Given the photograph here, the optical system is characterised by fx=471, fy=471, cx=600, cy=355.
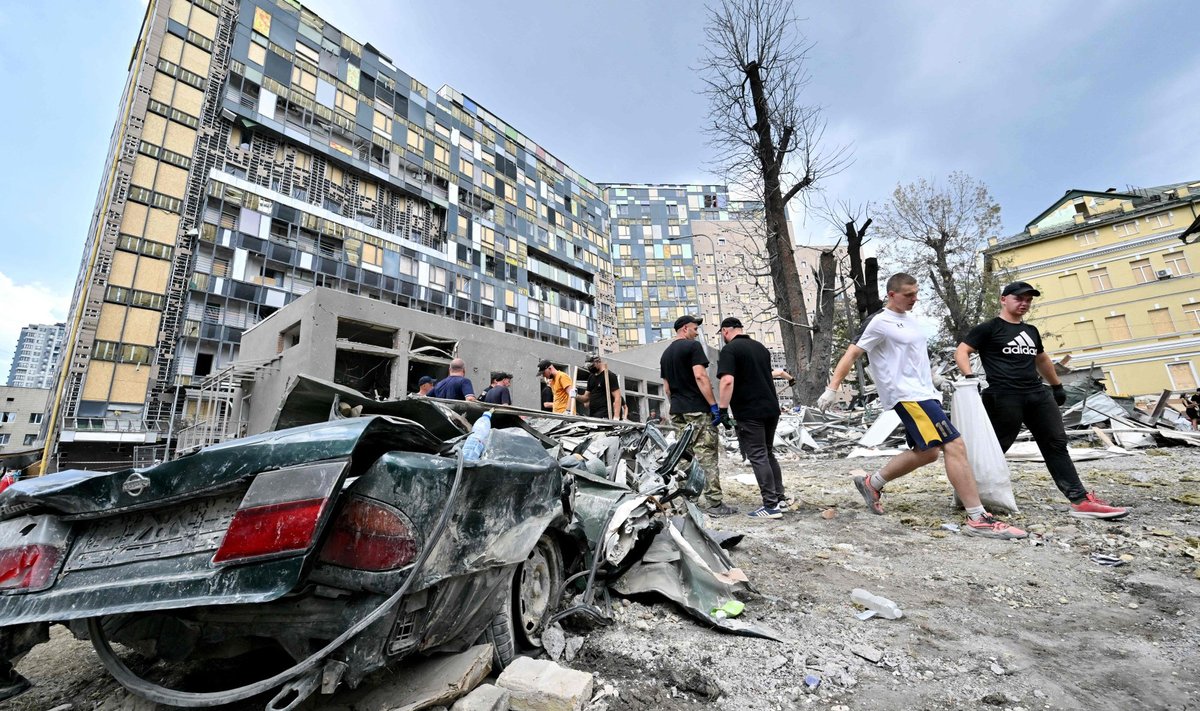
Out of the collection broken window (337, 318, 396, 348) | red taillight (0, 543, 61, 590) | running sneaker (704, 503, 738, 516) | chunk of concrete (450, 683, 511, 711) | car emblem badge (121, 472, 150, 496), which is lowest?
running sneaker (704, 503, 738, 516)

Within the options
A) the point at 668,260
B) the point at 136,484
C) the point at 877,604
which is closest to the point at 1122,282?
the point at 668,260

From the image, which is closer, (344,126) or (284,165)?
(284,165)

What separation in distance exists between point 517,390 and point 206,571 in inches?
559

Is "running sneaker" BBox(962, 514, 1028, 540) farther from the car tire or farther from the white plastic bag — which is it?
the car tire

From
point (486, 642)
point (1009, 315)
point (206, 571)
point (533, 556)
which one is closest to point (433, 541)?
point (206, 571)

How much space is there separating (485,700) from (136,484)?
1094 mm

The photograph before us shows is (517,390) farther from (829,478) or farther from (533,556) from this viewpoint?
(533,556)

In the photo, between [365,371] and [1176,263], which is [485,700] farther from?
[1176,263]

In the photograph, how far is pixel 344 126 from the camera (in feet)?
94.3

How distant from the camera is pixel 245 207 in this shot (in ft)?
78.9

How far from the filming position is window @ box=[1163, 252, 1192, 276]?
2739cm

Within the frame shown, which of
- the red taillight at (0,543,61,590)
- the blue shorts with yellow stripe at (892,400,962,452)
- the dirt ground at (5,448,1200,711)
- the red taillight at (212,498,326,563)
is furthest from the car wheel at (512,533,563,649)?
the blue shorts with yellow stripe at (892,400,962,452)

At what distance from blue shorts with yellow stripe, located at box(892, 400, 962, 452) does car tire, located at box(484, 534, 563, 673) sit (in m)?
2.70

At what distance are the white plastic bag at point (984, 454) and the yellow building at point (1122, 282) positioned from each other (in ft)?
90.8
